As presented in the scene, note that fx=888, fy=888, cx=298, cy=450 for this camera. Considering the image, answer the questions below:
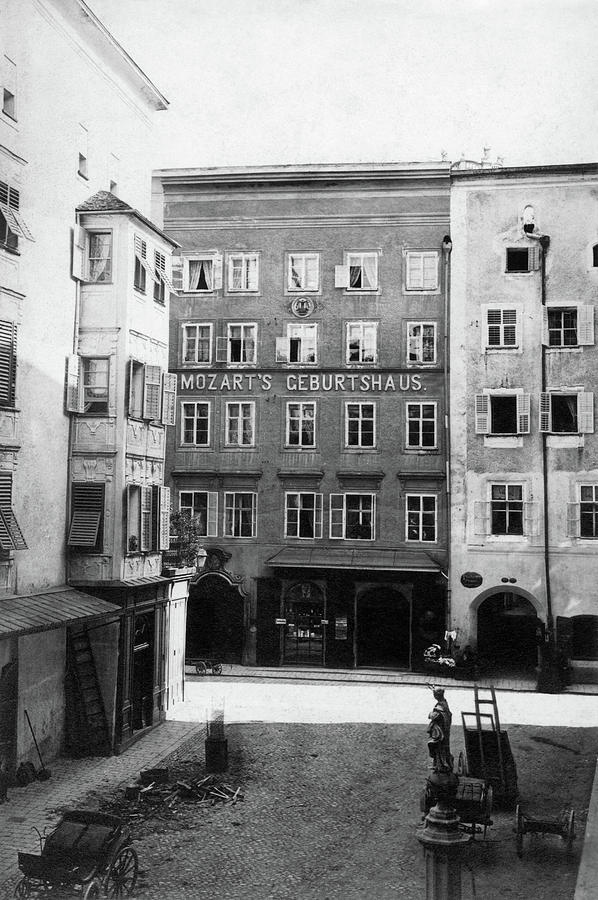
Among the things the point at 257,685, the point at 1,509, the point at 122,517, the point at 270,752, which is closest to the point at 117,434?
the point at 122,517

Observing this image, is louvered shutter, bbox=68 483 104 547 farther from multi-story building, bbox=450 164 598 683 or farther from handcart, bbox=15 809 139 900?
handcart, bbox=15 809 139 900

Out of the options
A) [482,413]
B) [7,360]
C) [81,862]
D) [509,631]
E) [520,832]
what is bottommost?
[520,832]

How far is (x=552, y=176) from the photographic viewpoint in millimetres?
10461

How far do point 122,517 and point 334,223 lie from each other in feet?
26.4

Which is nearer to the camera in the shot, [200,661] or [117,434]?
[117,434]

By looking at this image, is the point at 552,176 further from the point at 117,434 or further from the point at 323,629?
the point at 323,629

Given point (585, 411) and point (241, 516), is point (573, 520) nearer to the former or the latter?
point (585, 411)

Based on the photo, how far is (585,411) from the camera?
10812 millimetres

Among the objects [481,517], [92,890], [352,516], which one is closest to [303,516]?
[352,516]

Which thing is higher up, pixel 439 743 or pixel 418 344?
pixel 418 344

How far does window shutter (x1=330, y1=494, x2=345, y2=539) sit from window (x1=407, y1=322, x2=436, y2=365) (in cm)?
315

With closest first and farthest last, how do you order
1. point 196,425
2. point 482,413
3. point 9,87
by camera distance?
point 9,87
point 482,413
point 196,425

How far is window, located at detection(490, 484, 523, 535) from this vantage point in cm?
1097

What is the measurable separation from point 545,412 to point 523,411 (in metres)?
0.47
